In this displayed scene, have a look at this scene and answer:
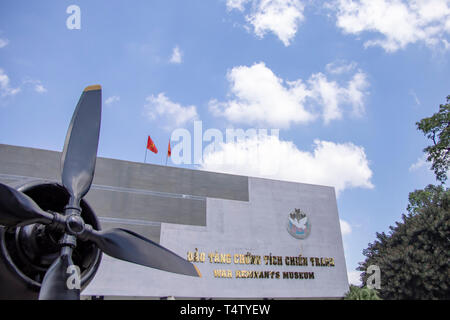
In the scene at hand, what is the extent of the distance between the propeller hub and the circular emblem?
24819 millimetres

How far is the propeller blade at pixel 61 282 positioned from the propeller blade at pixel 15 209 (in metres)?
0.94

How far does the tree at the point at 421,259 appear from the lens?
68.1 ft

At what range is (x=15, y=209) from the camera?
19.2 ft

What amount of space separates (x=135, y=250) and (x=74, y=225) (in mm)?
1611

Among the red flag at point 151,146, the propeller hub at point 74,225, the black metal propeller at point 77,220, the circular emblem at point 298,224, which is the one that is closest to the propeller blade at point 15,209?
the black metal propeller at point 77,220

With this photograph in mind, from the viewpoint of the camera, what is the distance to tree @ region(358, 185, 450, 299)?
20766 mm

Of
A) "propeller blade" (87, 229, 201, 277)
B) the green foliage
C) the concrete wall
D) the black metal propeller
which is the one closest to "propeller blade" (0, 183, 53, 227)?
the black metal propeller

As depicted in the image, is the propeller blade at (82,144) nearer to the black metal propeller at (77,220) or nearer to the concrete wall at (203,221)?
the black metal propeller at (77,220)

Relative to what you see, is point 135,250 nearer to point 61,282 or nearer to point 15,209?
point 61,282

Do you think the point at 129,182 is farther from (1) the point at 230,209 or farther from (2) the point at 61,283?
(2) the point at 61,283

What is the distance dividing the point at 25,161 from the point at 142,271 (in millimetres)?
11613

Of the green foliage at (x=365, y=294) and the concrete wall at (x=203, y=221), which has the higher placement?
the concrete wall at (x=203, y=221)
